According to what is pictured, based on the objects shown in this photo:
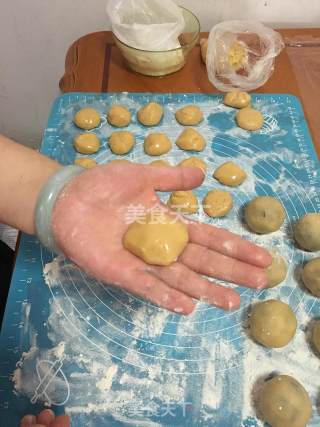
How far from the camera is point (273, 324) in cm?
99

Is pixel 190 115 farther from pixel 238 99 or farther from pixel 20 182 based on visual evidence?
pixel 20 182

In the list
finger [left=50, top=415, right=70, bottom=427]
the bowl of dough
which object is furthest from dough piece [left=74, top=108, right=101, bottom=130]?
finger [left=50, top=415, right=70, bottom=427]

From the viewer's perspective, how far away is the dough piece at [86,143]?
4.49 feet

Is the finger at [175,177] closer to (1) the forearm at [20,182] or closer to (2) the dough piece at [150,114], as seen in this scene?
(1) the forearm at [20,182]

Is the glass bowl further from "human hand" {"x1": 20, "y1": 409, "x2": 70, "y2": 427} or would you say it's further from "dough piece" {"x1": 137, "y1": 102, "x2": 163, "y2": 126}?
"human hand" {"x1": 20, "y1": 409, "x2": 70, "y2": 427}

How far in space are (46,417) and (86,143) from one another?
0.80 metres

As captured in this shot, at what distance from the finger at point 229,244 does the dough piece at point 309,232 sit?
0.28 m

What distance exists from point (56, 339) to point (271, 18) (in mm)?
1402

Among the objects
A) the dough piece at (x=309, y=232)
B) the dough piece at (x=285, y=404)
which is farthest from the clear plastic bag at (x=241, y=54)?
the dough piece at (x=285, y=404)

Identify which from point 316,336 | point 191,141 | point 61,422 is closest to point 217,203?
point 191,141

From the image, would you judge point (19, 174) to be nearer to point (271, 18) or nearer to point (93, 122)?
point (93, 122)

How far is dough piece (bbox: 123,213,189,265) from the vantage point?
89 cm

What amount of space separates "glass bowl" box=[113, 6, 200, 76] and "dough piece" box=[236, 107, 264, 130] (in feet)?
0.98

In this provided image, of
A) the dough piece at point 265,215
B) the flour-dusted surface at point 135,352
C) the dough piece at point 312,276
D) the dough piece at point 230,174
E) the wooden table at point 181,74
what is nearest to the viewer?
the flour-dusted surface at point 135,352
